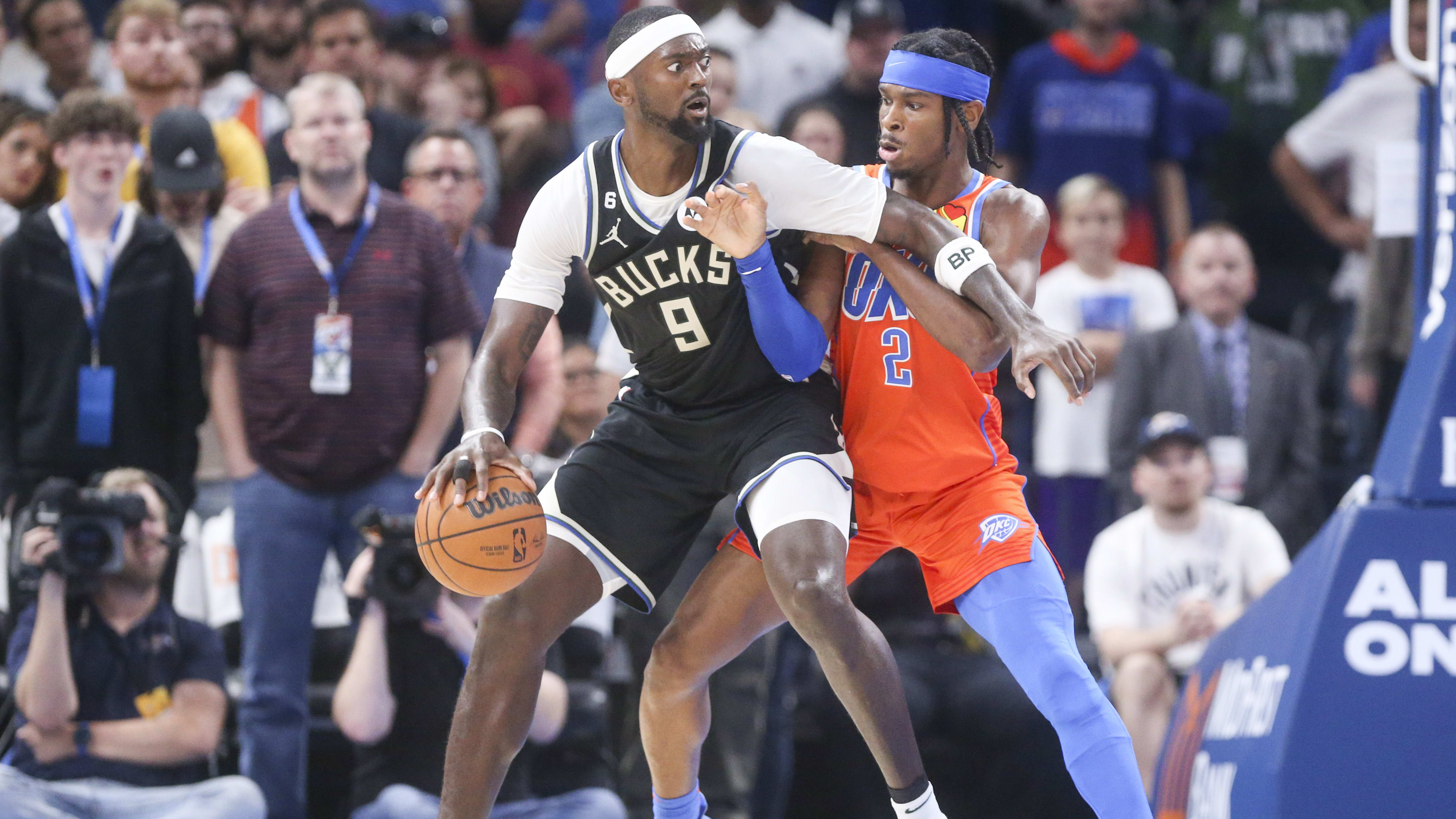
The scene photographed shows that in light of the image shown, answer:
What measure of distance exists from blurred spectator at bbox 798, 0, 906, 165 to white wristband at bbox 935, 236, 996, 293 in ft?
14.3

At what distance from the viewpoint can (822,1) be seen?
1123 cm

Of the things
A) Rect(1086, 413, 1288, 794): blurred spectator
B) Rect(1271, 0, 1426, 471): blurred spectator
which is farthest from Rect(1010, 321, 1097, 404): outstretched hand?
Rect(1271, 0, 1426, 471): blurred spectator

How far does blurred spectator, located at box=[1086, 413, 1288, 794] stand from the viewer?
280 inches

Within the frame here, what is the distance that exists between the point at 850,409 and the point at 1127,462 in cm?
344

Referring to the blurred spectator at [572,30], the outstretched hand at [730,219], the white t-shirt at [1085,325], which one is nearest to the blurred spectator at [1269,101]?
the white t-shirt at [1085,325]

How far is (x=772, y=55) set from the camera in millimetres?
9375

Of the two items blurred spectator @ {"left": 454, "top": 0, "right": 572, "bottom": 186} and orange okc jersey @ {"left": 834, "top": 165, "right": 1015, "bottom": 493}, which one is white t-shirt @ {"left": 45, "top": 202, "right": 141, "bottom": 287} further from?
orange okc jersey @ {"left": 834, "top": 165, "right": 1015, "bottom": 493}

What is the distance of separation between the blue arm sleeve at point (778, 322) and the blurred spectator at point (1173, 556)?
10.1ft

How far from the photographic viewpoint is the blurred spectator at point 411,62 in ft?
29.8

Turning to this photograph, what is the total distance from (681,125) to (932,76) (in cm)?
71

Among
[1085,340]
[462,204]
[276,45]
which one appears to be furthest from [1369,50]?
[276,45]

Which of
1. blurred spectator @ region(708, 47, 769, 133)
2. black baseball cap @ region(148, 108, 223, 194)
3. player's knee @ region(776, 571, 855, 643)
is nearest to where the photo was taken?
player's knee @ region(776, 571, 855, 643)

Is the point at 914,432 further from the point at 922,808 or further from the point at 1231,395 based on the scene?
the point at 1231,395

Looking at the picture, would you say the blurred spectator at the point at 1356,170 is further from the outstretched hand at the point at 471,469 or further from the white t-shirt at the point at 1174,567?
the outstretched hand at the point at 471,469
